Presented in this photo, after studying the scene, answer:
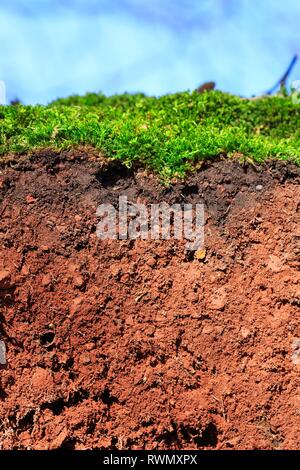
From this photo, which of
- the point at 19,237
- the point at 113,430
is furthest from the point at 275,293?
the point at 19,237

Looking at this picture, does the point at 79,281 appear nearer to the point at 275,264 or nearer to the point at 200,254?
the point at 200,254

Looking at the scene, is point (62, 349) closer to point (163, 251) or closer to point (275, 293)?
point (163, 251)

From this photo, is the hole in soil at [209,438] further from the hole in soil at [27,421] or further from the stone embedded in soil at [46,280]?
the stone embedded in soil at [46,280]

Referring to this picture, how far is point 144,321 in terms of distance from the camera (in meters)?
3.92

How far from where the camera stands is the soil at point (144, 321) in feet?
12.4

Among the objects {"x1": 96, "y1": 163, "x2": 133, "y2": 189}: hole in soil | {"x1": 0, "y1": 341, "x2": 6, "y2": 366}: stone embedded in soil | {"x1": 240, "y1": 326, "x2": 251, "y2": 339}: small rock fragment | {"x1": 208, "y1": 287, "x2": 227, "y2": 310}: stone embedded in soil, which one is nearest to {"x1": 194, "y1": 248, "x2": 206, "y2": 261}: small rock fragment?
{"x1": 208, "y1": 287, "x2": 227, "y2": 310}: stone embedded in soil

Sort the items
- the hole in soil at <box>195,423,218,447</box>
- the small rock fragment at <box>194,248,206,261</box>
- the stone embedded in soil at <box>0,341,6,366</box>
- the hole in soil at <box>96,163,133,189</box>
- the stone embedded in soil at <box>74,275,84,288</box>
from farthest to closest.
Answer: the hole in soil at <box>96,163,133,189</box>, the small rock fragment at <box>194,248,206,261</box>, the stone embedded in soil at <box>74,275,84,288</box>, the stone embedded in soil at <box>0,341,6,366</box>, the hole in soil at <box>195,423,218,447</box>

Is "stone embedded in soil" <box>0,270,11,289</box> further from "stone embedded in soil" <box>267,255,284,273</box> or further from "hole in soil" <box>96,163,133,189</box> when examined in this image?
"stone embedded in soil" <box>267,255,284,273</box>

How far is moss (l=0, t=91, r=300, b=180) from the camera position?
14.3ft

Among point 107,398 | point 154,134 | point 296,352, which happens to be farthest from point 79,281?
point 296,352

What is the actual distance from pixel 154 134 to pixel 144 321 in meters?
1.50

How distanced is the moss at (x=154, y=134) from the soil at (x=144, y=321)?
191 millimetres

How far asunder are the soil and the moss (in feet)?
0.63

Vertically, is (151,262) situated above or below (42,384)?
above
